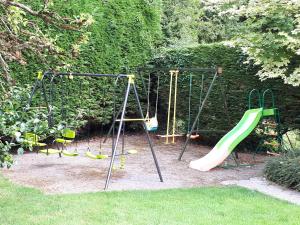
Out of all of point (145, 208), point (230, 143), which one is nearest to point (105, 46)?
point (230, 143)

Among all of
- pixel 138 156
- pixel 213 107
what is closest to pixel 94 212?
pixel 138 156

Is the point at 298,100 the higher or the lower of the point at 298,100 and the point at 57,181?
the higher

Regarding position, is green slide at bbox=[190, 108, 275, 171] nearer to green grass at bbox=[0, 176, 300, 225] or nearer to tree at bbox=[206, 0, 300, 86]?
tree at bbox=[206, 0, 300, 86]

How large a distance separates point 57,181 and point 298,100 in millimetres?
4580

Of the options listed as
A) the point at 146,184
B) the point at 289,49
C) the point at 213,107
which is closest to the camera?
the point at 146,184

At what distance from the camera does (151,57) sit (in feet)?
35.8

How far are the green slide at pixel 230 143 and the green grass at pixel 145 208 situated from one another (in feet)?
5.29

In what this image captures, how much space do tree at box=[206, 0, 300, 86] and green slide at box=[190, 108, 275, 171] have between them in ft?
2.40

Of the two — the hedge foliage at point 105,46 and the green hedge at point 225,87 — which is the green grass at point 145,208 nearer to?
the green hedge at point 225,87

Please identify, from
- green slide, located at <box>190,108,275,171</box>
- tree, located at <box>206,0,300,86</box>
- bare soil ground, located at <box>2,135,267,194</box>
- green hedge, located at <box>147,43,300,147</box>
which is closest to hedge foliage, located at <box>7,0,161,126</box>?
green hedge, located at <box>147,43,300,147</box>

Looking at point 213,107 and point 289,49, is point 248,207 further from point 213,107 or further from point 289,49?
point 213,107

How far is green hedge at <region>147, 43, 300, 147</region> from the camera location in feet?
26.6

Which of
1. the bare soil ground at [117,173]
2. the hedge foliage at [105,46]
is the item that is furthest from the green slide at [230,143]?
the hedge foliage at [105,46]

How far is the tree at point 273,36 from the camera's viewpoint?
6.70 metres
